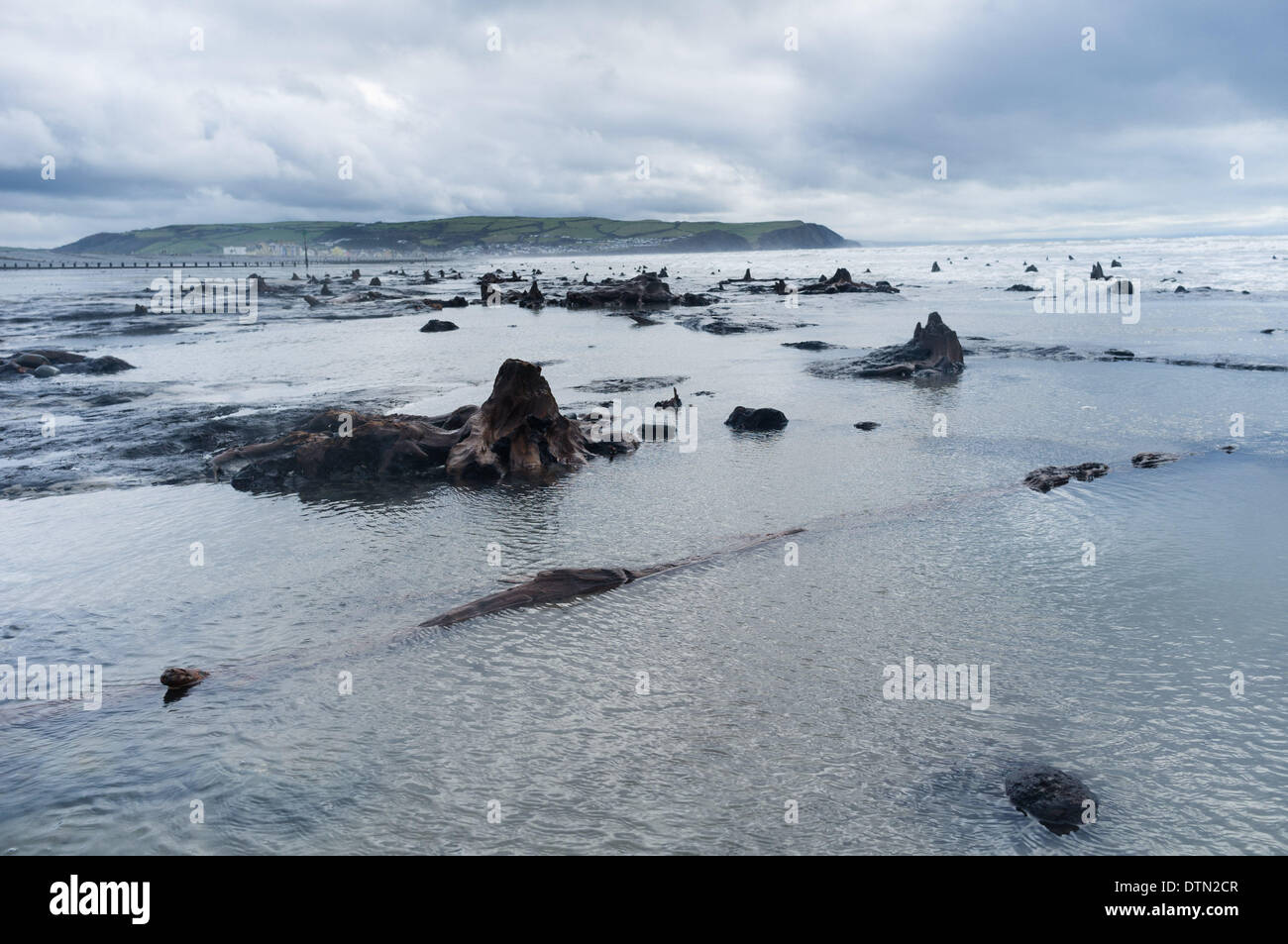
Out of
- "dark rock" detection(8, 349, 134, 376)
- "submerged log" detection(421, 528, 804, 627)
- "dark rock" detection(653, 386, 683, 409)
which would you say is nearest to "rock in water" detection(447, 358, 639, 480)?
"dark rock" detection(653, 386, 683, 409)

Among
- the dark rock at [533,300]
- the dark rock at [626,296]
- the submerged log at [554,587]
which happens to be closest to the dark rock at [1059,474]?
the submerged log at [554,587]

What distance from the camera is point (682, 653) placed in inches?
309

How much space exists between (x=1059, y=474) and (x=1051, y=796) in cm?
948

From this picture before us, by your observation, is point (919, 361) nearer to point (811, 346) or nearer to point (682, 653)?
point (811, 346)

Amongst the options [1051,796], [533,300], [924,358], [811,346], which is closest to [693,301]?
[533,300]

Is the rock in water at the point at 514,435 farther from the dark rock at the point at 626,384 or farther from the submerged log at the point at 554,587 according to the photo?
the dark rock at the point at 626,384

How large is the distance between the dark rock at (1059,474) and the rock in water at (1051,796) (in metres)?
8.54

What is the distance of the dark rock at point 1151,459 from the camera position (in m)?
14.3

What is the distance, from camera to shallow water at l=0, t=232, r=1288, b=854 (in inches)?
217

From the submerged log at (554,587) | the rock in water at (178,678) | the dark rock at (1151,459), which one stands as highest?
the dark rock at (1151,459)

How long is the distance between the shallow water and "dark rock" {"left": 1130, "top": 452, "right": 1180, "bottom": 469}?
48 cm

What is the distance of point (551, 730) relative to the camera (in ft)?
21.3
